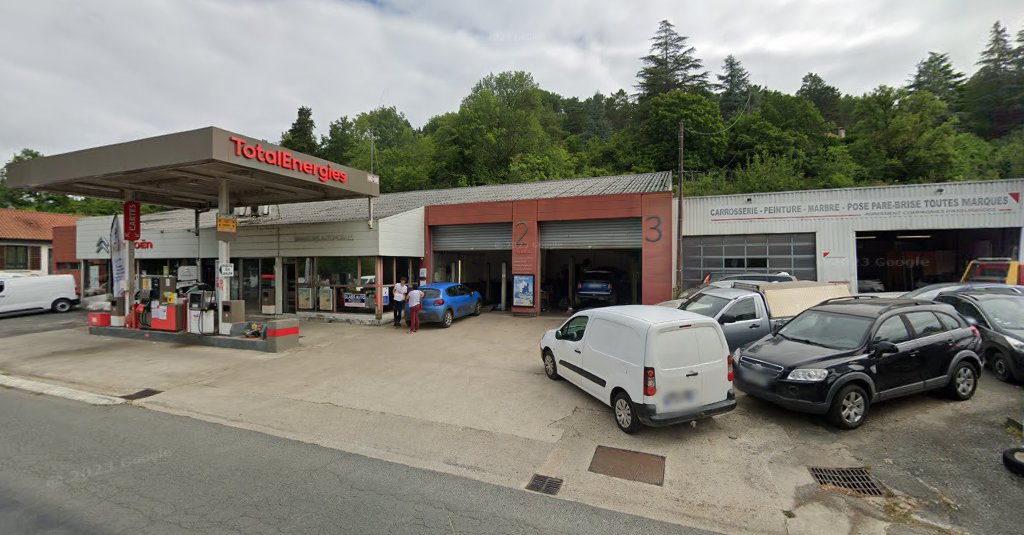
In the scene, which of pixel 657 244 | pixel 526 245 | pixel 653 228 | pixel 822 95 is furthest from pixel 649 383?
pixel 822 95

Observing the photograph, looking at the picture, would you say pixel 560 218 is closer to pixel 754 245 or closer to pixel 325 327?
pixel 754 245

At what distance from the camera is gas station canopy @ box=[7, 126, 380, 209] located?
10664mm

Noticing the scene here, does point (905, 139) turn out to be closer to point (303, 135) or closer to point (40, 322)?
point (40, 322)

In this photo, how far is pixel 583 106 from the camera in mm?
66312

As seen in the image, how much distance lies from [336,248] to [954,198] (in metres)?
22.5

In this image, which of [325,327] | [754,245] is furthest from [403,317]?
[754,245]

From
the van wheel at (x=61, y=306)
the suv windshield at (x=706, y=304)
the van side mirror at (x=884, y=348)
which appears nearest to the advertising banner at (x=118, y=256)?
the van wheel at (x=61, y=306)

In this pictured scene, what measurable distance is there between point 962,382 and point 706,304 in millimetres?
4220

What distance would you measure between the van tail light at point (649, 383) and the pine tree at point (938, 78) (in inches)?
2306

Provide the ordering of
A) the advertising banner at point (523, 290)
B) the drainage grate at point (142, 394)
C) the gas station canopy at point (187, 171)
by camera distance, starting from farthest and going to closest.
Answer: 1. the advertising banner at point (523, 290)
2. the gas station canopy at point (187, 171)
3. the drainage grate at point (142, 394)

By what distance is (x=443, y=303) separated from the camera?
1470 cm

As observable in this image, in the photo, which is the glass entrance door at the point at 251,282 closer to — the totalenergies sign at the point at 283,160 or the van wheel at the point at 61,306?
the totalenergies sign at the point at 283,160

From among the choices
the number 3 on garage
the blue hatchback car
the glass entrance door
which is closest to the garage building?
the number 3 on garage

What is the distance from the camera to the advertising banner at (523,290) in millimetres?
17047
